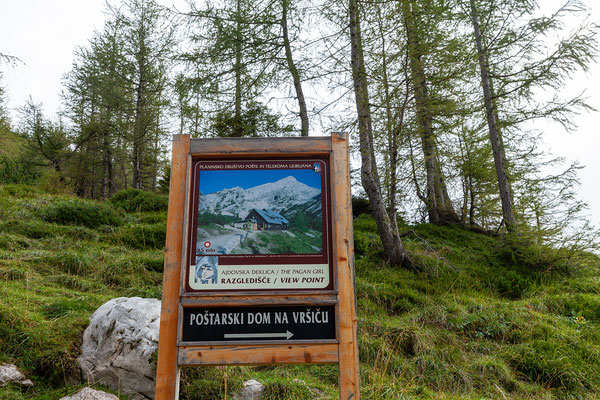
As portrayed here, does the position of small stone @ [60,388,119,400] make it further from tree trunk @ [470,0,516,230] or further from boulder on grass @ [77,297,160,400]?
tree trunk @ [470,0,516,230]

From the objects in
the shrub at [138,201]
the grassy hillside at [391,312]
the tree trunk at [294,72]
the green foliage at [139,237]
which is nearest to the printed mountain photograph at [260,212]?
the grassy hillside at [391,312]

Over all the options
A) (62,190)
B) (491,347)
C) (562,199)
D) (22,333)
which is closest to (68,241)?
(22,333)

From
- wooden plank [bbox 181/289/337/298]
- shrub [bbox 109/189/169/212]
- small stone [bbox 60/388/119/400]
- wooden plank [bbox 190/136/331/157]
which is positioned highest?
shrub [bbox 109/189/169/212]

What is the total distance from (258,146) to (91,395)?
2303 millimetres

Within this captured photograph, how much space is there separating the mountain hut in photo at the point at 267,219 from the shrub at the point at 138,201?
9738 millimetres

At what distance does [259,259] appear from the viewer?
7.65 ft

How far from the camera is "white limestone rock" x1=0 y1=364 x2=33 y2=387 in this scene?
296 cm

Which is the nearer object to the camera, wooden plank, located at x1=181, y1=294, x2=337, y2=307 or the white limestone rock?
wooden plank, located at x1=181, y1=294, x2=337, y2=307

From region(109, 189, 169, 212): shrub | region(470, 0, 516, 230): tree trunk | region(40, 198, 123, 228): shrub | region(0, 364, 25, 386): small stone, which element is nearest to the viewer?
region(0, 364, 25, 386): small stone

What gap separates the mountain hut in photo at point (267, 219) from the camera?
7.98ft

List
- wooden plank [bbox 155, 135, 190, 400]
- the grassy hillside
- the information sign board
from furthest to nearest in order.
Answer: the grassy hillside, the information sign board, wooden plank [bbox 155, 135, 190, 400]

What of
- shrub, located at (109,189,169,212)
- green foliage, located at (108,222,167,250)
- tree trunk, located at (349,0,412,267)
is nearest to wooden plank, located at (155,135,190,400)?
green foliage, located at (108,222,167,250)

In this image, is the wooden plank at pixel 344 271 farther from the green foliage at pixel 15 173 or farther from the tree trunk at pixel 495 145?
the green foliage at pixel 15 173

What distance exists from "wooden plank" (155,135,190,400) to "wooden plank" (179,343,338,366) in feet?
0.30
